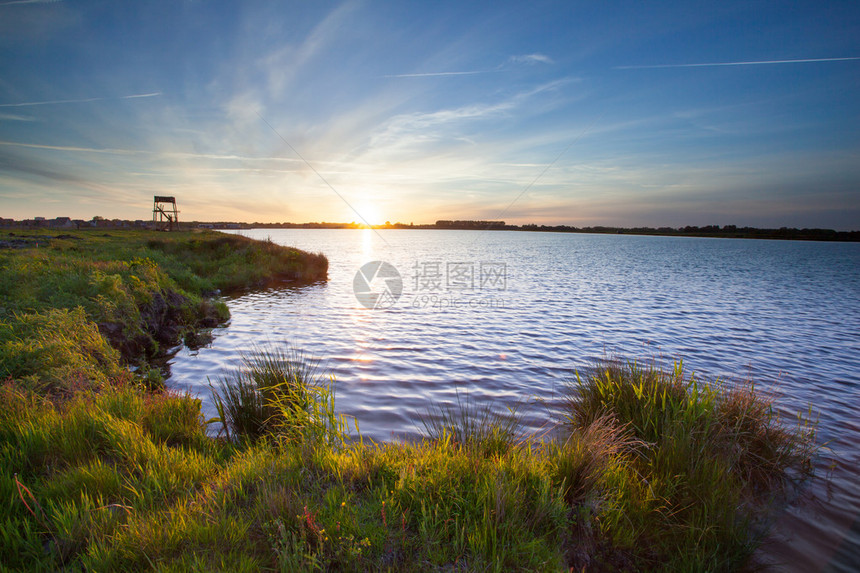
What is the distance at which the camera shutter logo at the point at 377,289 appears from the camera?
2259 cm

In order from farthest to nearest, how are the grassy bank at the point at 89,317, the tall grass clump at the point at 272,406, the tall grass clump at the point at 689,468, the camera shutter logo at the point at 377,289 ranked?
the camera shutter logo at the point at 377,289
the grassy bank at the point at 89,317
the tall grass clump at the point at 272,406
the tall grass clump at the point at 689,468

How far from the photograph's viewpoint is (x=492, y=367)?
11.4m

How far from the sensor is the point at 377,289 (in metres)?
28.4

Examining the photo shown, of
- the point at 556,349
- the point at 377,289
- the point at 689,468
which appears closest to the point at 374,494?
the point at 689,468

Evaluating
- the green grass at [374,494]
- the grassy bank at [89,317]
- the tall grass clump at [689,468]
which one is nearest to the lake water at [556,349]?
the tall grass clump at [689,468]

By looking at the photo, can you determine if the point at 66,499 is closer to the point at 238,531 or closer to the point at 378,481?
the point at 238,531

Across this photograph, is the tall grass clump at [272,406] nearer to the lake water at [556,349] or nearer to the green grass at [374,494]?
the green grass at [374,494]

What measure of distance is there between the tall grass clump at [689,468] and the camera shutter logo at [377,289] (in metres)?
16.0

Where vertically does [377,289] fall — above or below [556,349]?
above

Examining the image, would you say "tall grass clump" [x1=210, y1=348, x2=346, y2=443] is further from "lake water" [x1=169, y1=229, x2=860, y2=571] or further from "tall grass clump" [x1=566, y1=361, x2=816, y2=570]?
"tall grass clump" [x1=566, y1=361, x2=816, y2=570]

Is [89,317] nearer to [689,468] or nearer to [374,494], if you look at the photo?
[374,494]

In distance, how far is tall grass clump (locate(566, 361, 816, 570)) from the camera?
3881mm

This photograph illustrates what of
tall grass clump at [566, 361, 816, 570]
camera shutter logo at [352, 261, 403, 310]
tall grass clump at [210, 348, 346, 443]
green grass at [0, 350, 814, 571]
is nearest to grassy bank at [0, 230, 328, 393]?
green grass at [0, 350, 814, 571]

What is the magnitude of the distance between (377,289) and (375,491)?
24.7 m
